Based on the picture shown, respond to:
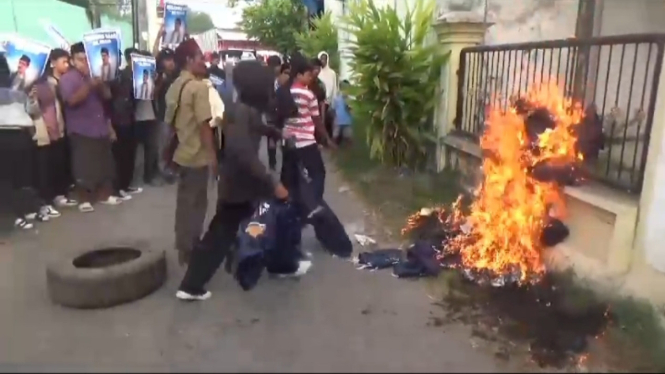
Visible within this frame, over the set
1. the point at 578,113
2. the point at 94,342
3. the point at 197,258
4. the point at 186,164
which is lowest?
the point at 94,342

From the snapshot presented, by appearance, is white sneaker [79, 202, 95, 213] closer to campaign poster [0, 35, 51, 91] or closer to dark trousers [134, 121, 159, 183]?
dark trousers [134, 121, 159, 183]

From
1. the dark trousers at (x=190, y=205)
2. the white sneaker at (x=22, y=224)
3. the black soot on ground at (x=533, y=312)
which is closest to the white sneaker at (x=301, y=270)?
the dark trousers at (x=190, y=205)

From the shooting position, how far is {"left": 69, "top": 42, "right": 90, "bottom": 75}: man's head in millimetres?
6762

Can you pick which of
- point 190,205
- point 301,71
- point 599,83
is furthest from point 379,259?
point 599,83

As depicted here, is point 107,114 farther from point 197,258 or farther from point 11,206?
point 197,258

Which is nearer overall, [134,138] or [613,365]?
[613,365]

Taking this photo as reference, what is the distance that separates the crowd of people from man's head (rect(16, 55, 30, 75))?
0.19 m

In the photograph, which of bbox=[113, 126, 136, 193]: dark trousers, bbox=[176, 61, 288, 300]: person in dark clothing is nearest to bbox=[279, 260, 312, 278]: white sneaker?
bbox=[176, 61, 288, 300]: person in dark clothing

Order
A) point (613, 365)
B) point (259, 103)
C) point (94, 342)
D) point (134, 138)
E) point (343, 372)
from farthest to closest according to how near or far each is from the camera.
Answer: point (134, 138) < point (259, 103) < point (94, 342) < point (613, 365) < point (343, 372)

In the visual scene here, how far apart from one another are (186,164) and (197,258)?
33.7 inches

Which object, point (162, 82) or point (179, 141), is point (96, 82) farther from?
point (179, 141)

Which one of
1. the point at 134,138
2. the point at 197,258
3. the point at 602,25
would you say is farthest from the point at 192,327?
the point at 602,25

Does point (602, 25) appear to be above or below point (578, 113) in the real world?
above

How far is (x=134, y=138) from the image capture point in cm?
814
